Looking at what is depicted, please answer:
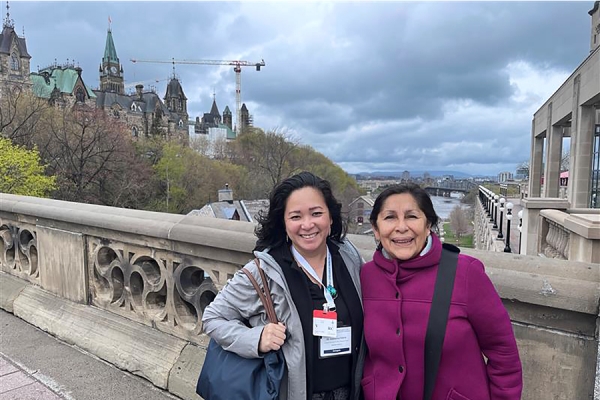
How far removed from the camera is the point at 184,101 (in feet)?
391

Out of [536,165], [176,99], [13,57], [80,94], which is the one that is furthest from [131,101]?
[536,165]

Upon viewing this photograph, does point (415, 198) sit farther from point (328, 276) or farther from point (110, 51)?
point (110, 51)

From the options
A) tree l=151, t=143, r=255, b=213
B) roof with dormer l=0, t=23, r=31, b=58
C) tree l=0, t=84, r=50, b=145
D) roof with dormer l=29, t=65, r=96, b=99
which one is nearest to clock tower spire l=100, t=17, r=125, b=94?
roof with dormer l=29, t=65, r=96, b=99

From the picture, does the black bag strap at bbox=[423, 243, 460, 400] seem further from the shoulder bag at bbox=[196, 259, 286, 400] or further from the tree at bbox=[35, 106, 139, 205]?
the tree at bbox=[35, 106, 139, 205]

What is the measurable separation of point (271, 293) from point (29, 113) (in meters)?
39.3

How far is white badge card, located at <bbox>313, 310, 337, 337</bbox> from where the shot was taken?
1.55 m

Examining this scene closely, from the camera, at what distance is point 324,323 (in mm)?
1563

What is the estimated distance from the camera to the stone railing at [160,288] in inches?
66.2

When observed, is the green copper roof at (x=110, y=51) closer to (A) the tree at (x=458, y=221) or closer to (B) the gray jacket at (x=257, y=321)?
(A) the tree at (x=458, y=221)

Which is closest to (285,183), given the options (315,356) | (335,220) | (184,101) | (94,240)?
(335,220)

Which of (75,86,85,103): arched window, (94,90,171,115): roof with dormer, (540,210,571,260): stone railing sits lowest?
(540,210,571,260): stone railing

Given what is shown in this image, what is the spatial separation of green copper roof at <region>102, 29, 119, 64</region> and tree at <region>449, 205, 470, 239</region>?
86.0 m

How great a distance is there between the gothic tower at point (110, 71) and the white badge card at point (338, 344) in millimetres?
107725

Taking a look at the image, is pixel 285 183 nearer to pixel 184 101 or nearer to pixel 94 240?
pixel 94 240
